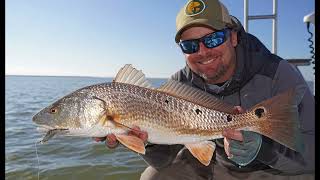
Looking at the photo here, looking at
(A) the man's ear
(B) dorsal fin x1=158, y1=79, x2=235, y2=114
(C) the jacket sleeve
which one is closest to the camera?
(B) dorsal fin x1=158, y1=79, x2=235, y2=114

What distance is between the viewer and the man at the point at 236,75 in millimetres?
3881

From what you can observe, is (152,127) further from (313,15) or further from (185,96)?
(313,15)

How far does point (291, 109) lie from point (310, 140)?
0.88 meters

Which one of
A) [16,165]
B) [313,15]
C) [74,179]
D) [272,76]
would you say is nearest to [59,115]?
[272,76]

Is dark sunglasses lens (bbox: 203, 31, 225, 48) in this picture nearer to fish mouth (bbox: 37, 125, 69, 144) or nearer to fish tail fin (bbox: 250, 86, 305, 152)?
fish tail fin (bbox: 250, 86, 305, 152)

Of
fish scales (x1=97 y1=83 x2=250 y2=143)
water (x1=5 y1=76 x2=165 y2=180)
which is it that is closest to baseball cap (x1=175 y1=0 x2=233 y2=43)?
fish scales (x1=97 y1=83 x2=250 y2=143)

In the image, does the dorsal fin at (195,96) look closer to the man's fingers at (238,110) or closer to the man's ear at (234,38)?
the man's fingers at (238,110)

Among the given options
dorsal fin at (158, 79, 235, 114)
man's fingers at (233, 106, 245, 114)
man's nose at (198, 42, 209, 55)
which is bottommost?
man's fingers at (233, 106, 245, 114)

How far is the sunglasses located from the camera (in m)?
4.07

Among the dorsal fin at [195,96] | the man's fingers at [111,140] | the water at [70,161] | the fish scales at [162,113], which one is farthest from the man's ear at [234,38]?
the water at [70,161]

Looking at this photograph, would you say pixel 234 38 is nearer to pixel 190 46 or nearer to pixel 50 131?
pixel 190 46

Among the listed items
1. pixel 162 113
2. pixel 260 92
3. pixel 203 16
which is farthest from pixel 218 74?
pixel 162 113

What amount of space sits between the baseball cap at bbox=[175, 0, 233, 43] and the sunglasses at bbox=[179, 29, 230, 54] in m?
0.08

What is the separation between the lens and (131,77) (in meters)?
3.55
